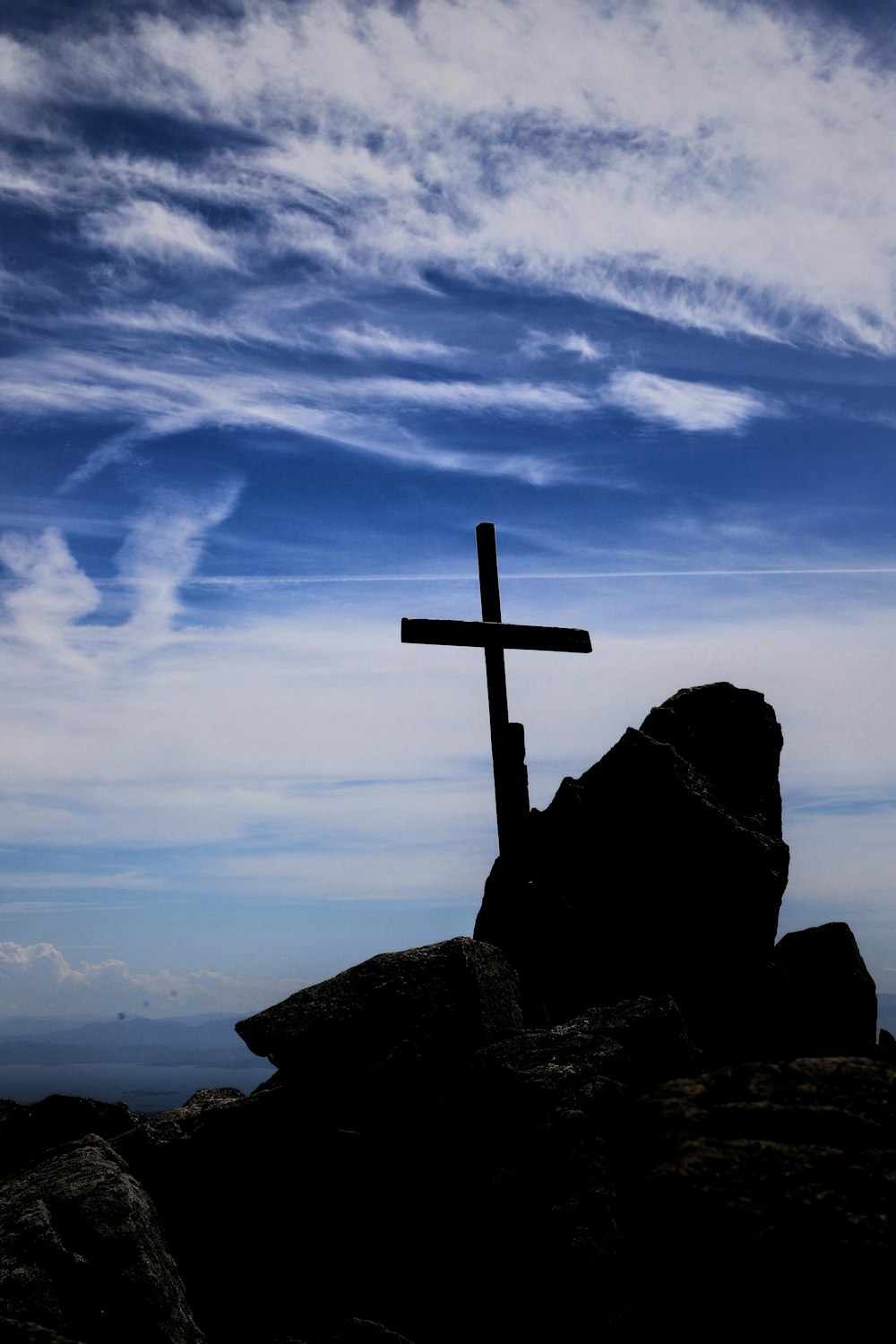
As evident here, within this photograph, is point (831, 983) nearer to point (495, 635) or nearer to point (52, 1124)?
point (495, 635)

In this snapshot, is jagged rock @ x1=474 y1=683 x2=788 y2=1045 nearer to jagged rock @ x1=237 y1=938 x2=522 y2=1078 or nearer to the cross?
the cross

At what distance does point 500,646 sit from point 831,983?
7.18 meters

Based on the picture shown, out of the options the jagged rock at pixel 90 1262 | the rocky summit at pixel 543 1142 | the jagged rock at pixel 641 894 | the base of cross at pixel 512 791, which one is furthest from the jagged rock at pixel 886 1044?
the jagged rock at pixel 90 1262

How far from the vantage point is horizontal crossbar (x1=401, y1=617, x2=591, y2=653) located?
58.4 ft

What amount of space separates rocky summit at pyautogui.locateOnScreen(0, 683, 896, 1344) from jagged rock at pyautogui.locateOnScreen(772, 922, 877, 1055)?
0.05m

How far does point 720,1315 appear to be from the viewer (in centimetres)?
673

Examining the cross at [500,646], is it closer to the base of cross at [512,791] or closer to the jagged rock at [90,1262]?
the base of cross at [512,791]

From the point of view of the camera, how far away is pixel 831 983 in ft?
54.2

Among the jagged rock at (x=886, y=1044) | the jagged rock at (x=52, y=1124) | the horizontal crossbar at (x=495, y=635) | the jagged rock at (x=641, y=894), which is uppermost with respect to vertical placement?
the horizontal crossbar at (x=495, y=635)

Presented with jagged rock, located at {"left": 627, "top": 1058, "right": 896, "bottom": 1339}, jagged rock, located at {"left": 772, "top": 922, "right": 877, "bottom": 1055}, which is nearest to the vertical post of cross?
jagged rock, located at {"left": 772, "top": 922, "right": 877, "bottom": 1055}

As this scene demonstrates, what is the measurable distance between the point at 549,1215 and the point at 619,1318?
909 mm

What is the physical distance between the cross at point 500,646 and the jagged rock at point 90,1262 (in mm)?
8709

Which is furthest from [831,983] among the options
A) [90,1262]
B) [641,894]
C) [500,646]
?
[90,1262]

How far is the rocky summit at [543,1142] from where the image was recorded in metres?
6.84
